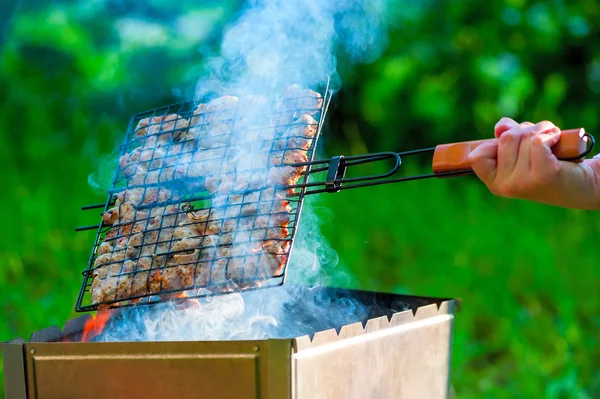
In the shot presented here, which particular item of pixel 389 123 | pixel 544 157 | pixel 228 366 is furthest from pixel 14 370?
pixel 389 123

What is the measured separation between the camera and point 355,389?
1.67 meters

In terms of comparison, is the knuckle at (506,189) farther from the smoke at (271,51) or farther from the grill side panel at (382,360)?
the smoke at (271,51)

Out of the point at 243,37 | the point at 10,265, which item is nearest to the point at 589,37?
the point at 243,37

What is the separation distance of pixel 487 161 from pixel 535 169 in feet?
0.35

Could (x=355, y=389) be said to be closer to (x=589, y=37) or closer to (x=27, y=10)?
(x=589, y=37)

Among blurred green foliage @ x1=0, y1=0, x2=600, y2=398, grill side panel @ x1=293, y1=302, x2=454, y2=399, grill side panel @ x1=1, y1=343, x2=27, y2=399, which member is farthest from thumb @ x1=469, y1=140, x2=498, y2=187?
blurred green foliage @ x1=0, y1=0, x2=600, y2=398

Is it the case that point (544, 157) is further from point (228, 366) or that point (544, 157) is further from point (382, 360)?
point (228, 366)

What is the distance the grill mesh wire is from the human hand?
528 millimetres

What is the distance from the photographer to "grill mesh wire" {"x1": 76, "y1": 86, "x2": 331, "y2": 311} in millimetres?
1820

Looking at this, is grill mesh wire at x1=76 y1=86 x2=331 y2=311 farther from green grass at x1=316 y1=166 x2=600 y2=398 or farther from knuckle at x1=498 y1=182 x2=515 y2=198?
green grass at x1=316 y1=166 x2=600 y2=398

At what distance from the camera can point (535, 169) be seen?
142 cm

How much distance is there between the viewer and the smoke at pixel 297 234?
195 centimetres

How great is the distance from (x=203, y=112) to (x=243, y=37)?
0.34 m

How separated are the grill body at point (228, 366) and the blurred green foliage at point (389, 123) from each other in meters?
1.79
